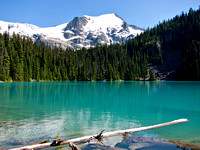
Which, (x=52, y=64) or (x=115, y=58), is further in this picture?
(x=115, y=58)

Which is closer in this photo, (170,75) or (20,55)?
(20,55)

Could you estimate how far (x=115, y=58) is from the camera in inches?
5541

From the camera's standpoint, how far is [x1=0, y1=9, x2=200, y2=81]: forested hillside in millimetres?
87875

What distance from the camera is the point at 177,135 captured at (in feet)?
32.8

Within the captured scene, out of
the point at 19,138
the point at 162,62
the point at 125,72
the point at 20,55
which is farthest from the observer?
the point at 162,62

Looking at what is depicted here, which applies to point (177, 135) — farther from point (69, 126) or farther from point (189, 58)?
point (189, 58)

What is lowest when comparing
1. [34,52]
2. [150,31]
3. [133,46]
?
[34,52]

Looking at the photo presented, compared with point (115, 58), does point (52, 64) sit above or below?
below

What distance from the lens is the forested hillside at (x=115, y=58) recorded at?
3460 inches

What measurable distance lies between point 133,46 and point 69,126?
164m

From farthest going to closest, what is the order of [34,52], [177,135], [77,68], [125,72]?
1. [125,72]
2. [77,68]
3. [34,52]
4. [177,135]

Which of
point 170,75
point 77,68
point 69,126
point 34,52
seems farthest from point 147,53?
point 69,126

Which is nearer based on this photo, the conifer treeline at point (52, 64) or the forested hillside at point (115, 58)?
the conifer treeline at point (52, 64)

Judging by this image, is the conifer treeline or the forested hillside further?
the forested hillside
